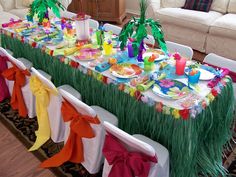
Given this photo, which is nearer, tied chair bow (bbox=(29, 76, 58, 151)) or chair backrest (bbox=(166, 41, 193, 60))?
tied chair bow (bbox=(29, 76, 58, 151))

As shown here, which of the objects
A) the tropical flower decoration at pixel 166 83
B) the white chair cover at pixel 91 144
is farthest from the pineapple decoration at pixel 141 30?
the white chair cover at pixel 91 144

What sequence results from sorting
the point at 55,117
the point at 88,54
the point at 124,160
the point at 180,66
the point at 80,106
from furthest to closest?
the point at 88,54
the point at 55,117
the point at 180,66
the point at 80,106
the point at 124,160

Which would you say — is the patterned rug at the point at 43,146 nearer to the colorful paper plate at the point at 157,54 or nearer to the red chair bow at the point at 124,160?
the red chair bow at the point at 124,160

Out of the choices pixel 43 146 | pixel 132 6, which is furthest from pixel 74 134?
pixel 132 6

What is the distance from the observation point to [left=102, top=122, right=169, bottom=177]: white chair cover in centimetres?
133

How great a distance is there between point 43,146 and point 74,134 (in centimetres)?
56

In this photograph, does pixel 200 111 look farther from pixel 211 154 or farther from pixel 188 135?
pixel 211 154

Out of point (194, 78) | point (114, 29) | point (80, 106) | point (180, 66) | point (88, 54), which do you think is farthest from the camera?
point (114, 29)

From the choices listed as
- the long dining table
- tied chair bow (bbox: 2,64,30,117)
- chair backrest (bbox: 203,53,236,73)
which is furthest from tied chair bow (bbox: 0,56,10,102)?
chair backrest (bbox: 203,53,236,73)

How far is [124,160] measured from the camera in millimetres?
1469

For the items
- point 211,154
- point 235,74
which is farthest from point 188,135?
point 235,74

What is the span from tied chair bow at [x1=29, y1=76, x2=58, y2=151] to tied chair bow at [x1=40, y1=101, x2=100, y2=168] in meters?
0.21

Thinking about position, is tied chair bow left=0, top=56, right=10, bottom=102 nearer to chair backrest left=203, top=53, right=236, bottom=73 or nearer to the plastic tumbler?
the plastic tumbler

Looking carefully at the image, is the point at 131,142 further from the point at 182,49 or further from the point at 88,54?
the point at 182,49
